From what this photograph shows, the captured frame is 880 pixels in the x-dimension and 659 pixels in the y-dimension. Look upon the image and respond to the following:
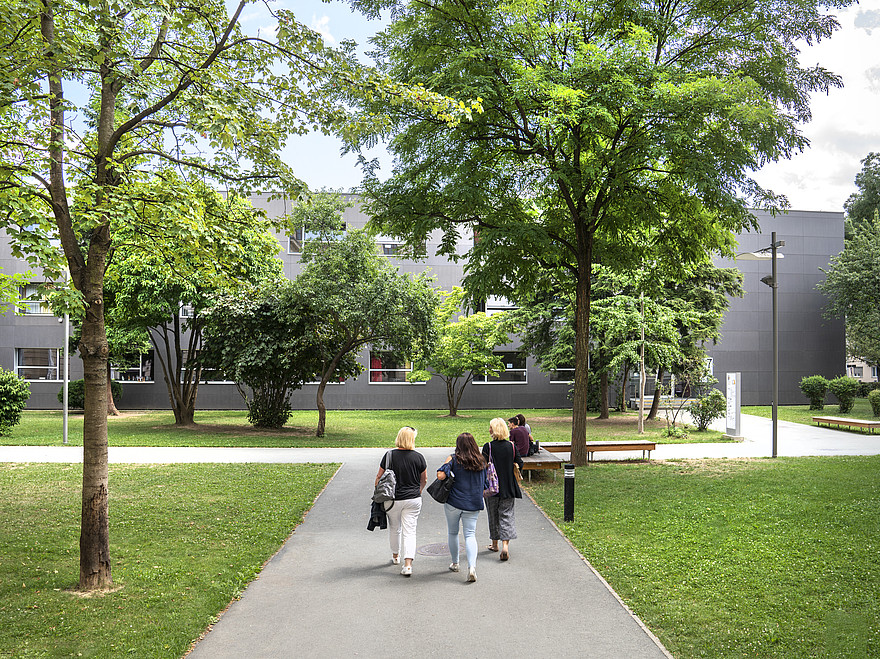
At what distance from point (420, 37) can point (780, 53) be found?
7.57 meters

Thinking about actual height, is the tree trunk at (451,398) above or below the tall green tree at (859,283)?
below

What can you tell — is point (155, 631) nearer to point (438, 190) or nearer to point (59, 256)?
point (59, 256)

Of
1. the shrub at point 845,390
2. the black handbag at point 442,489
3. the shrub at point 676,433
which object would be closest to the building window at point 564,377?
the shrub at point 845,390

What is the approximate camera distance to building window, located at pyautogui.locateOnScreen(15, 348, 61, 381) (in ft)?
130

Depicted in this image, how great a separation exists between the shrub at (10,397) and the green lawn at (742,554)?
58.2 feet

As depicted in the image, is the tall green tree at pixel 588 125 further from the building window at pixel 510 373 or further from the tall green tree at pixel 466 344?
the building window at pixel 510 373

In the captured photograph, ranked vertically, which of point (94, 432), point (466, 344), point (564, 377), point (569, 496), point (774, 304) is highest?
point (774, 304)

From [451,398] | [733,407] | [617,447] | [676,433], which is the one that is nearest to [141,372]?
[451,398]

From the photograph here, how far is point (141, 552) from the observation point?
8117 millimetres

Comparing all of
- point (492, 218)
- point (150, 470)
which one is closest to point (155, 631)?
point (150, 470)

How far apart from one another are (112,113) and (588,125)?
848cm

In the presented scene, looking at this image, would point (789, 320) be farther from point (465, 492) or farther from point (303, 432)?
point (465, 492)

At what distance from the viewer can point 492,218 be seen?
14750 mm

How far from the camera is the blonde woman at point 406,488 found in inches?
293
